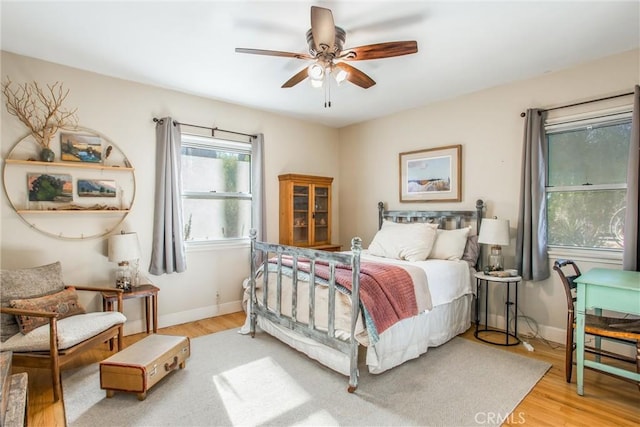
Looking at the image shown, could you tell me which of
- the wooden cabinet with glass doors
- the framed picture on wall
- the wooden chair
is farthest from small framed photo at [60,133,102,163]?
the wooden chair

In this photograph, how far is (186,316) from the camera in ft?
12.8

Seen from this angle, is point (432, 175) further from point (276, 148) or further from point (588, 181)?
point (276, 148)

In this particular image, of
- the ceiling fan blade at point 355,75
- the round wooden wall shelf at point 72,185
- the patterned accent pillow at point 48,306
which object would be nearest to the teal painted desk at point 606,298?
the ceiling fan blade at point 355,75

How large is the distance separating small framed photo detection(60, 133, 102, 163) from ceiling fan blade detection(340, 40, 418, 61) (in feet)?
8.31

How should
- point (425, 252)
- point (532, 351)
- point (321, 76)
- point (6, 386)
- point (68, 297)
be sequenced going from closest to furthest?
point (6, 386)
point (321, 76)
point (68, 297)
point (532, 351)
point (425, 252)

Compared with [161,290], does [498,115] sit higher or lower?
higher

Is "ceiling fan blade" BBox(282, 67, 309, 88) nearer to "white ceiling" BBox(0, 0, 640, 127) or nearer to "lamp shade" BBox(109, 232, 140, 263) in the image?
"white ceiling" BBox(0, 0, 640, 127)

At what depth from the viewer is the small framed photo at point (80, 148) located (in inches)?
123

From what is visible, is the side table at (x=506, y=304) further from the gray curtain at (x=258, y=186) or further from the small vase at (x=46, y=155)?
the small vase at (x=46, y=155)

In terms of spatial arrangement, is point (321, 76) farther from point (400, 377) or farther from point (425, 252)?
point (400, 377)

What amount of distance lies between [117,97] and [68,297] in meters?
1.96

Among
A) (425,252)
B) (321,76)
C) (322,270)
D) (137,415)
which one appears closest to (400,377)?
(322,270)

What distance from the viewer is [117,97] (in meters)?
3.41

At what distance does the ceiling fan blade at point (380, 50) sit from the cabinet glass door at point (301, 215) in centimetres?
248
